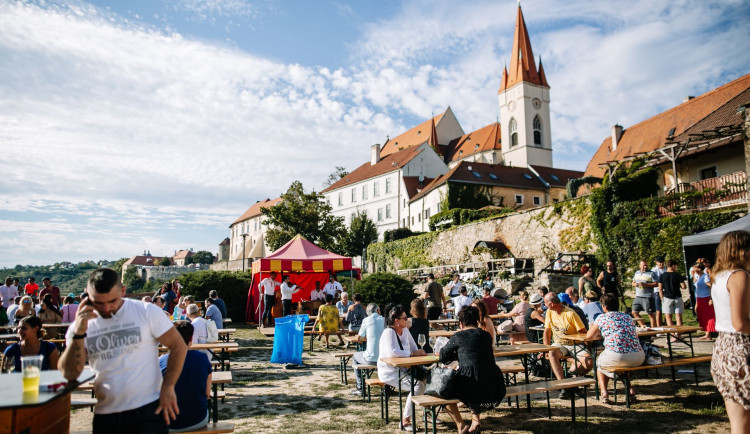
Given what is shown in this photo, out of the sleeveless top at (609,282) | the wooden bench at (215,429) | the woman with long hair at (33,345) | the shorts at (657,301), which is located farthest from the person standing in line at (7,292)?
the shorts at (657,301)

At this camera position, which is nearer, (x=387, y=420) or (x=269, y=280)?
(x=387, y=420)

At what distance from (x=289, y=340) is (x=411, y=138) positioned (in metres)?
63.4

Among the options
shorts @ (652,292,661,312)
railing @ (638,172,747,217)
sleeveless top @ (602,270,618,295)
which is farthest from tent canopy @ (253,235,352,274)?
railing @ (638,172,747,217)

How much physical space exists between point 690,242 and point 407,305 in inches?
345

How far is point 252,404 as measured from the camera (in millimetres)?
7070

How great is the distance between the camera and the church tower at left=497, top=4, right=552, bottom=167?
5928 centimetres

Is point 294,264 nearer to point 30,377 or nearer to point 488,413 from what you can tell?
point 488,413

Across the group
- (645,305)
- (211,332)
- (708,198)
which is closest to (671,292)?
(645,305)

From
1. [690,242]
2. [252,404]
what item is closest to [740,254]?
[252,404]

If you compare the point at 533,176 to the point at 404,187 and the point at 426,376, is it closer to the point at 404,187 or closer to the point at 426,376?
the point at 404,187

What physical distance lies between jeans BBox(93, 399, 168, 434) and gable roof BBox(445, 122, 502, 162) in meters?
62.7

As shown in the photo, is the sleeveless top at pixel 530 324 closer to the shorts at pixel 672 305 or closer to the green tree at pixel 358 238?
the shorts at pixel 672 305

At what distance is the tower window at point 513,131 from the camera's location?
60.8 metres

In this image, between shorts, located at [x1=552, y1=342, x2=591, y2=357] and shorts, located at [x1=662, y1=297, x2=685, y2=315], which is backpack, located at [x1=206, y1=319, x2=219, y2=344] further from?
shorts, located at [x1=662, y1=297, x2=685, y2=315]
